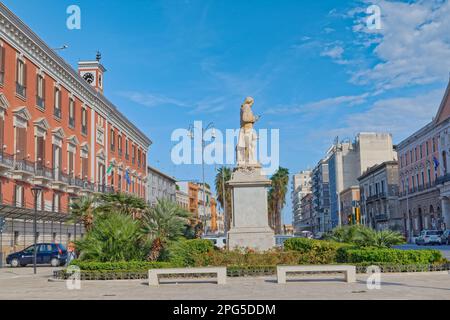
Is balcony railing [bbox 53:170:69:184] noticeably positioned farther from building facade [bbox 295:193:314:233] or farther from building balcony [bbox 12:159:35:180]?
building facade [bbox 295:193:314:233]

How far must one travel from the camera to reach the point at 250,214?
22094mm

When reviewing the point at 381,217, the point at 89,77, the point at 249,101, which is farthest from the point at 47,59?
the point at 381,217

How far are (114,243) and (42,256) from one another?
16.8 m

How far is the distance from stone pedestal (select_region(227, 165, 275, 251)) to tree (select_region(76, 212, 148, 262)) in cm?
411

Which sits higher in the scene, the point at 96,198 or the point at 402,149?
the point at 402,149

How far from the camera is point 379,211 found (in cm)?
9188

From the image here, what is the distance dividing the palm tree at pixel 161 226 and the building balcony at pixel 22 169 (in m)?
18.8

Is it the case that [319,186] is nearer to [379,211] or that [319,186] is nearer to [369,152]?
[369,152]

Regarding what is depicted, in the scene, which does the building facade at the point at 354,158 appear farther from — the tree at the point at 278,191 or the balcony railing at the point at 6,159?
the balcony railing at the point at 6,159

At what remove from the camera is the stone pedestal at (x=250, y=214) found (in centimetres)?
2184

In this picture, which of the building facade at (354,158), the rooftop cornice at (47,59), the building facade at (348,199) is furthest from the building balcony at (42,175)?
the building facade at (354,158)

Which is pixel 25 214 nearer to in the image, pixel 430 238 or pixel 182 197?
pixel 430 238
